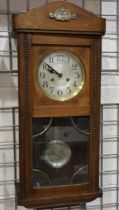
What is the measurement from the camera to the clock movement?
0.78 meters

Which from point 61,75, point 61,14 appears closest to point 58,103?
point 61,75

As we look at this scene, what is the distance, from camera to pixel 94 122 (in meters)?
0.85

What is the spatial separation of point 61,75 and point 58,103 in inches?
3.1

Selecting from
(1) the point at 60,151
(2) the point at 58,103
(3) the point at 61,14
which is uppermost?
(3) the point at 61,14

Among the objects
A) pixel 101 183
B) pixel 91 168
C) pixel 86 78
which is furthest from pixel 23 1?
pixel 101 183

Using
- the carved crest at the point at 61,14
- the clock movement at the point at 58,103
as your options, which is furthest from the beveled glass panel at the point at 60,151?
the carved crest at the point at 61,14

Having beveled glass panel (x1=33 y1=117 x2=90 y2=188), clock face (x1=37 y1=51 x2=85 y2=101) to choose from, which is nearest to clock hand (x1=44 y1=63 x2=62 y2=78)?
clock face (x1=37 y1=51 x2=85 y2=101)

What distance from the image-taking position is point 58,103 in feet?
2.68

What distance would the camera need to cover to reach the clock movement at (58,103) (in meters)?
0.78

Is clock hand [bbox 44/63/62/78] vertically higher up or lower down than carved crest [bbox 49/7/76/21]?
lower down

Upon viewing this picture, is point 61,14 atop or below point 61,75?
atop

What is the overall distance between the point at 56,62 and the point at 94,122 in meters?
0.20

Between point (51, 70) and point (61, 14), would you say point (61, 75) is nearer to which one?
point (51, 70)

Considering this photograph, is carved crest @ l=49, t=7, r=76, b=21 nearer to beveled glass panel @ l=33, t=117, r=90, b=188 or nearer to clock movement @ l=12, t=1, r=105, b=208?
clock movement @ l=12, t=1, r=105, b=208
